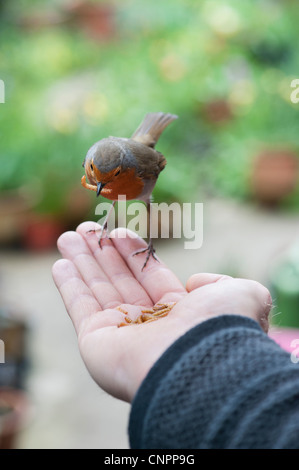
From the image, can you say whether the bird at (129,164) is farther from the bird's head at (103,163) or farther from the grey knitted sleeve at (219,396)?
the grey knitted sleeve at (219,396)

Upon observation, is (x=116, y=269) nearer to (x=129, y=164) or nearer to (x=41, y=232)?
(x=129, y=164)

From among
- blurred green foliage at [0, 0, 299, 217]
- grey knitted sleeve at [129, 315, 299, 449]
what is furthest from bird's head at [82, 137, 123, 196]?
blurred green foliage at [0, 0, 299, 217]

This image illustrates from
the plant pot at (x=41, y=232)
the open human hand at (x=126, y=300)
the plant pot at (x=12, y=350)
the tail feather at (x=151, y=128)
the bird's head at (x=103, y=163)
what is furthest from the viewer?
the plant pot at (x=41, y=232)

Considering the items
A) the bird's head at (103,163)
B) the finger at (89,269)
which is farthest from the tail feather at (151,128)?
the finger at (89,269)

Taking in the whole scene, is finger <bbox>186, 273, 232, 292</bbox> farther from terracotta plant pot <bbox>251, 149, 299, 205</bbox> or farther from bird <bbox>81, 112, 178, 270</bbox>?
terracotta plant pot <bbox>251, 149, 299, 205</bbox>

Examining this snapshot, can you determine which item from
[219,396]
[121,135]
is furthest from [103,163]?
[121,135]
